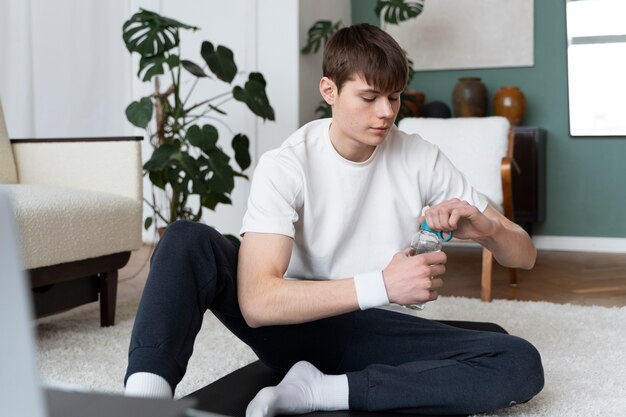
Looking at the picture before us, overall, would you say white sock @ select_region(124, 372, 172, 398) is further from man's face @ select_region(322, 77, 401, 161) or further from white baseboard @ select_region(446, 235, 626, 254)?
white baseboard @ select_region(446, 235, 626, 254)

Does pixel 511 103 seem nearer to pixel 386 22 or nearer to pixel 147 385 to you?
pixel 386 22

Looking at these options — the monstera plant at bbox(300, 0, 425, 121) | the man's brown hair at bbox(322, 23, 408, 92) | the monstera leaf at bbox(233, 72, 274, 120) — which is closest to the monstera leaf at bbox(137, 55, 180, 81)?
the monstera leaf at bbox(233, 72, 274, 120)

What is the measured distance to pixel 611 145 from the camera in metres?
5.07

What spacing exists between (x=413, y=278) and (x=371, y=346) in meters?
0.34

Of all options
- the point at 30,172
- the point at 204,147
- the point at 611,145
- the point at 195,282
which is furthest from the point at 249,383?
the point at 611,145

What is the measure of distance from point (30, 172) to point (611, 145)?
3.65 m

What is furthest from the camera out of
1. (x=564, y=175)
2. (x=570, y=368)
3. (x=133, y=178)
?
(x=564, y=175)

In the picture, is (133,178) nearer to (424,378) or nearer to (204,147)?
(204,147)

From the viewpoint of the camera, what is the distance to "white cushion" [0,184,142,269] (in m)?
2.38

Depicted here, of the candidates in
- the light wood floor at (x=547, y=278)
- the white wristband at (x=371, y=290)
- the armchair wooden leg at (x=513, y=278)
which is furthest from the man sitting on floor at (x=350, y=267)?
the armchair wooden leg at (x=513, y=278)

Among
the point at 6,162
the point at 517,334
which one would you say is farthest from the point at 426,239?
the point at 6,162

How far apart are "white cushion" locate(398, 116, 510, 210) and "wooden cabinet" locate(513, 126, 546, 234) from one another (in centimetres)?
94

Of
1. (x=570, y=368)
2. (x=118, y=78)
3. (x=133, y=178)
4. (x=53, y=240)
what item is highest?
(x=118, y=78)

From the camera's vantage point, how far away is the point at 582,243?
16.9ft
